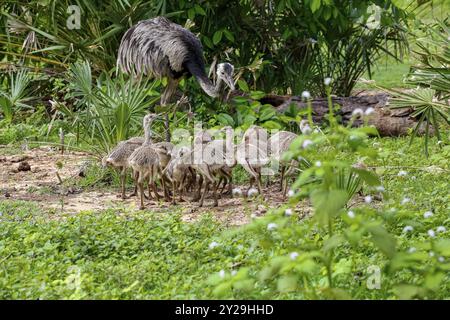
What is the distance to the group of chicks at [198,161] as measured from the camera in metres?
7.77

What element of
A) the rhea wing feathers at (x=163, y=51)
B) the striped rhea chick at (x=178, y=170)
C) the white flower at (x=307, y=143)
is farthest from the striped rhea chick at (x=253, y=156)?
the white flower at (x=307, y=143)

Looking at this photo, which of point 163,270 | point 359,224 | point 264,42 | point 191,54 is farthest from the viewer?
point 264,42

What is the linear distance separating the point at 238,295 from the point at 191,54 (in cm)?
506

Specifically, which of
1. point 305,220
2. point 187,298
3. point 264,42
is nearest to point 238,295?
point 187,298

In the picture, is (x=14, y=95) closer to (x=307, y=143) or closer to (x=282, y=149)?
(x=282, y=149)

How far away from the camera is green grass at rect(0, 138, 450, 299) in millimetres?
5289

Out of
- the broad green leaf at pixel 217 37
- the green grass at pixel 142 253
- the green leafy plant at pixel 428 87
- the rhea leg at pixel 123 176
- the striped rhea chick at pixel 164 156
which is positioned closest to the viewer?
the green grass at pixel 142 253

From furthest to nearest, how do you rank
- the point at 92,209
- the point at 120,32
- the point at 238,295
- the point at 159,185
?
the point at 120,32 < the point at 159,185 < the point at 92,209 < the point at 238,295

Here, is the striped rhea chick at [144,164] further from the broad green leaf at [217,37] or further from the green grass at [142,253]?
the broad green leaf at [217,37]

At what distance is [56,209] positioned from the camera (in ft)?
26.0

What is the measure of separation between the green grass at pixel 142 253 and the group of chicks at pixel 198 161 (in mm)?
433

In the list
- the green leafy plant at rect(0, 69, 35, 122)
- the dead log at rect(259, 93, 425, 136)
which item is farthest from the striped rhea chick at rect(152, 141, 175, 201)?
the green leafy plant at rect(0, 69, 35, 122)

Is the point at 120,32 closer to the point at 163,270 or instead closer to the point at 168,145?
the point at 168,145

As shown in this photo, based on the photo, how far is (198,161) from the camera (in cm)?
773
